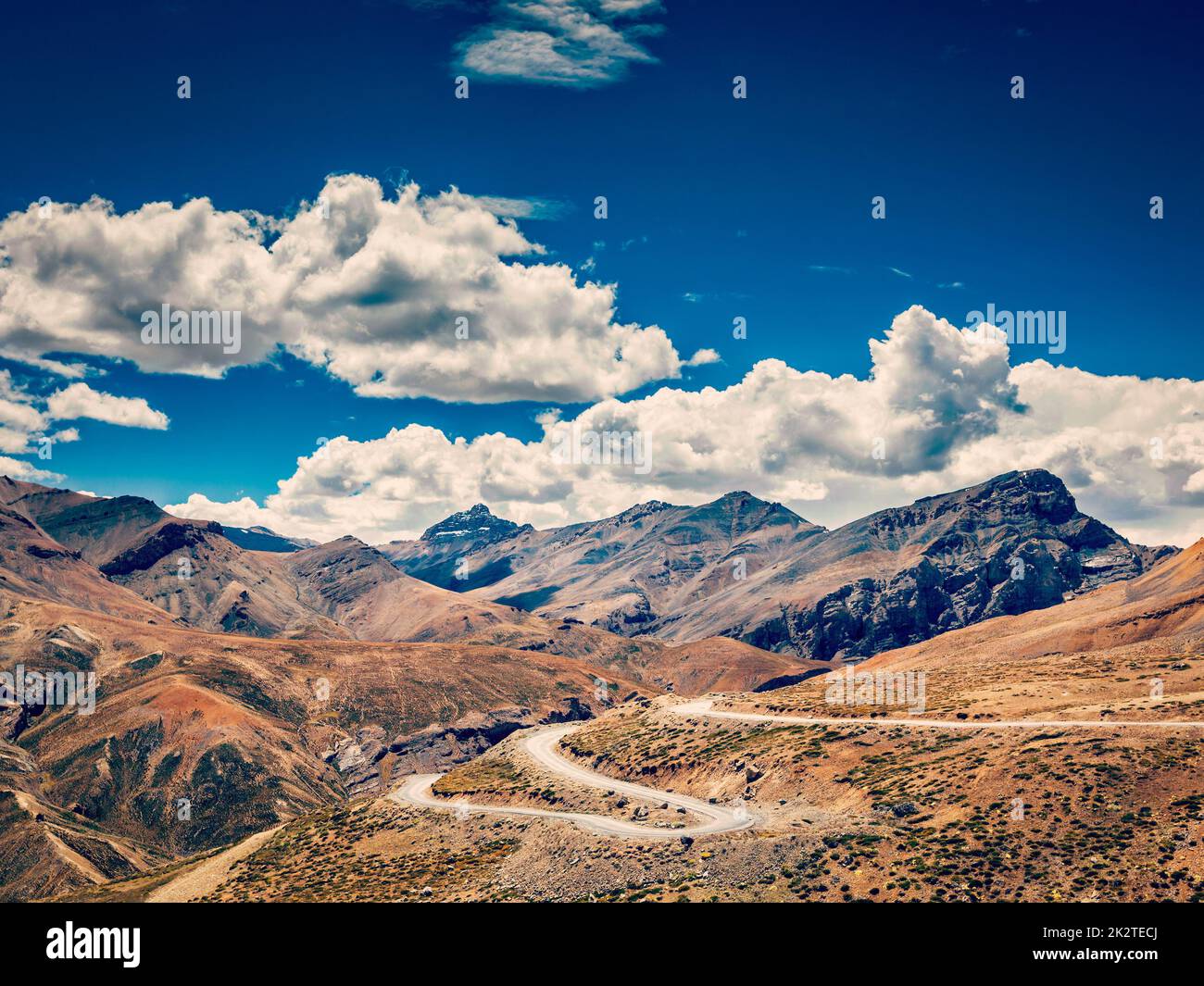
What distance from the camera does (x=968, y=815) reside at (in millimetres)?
67312

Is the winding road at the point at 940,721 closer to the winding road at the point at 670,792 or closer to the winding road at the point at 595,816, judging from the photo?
the winding road at the point at 670,792

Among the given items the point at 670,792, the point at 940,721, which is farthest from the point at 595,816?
the point at 940,721

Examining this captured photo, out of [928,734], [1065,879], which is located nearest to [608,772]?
[928,734]

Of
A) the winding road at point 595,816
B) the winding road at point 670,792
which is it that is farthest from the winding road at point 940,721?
the winding road at point 595,816

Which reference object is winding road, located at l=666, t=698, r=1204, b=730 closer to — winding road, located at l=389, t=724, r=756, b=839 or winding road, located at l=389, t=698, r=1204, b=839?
winding road, located at l=389, t=698, r=1204, b=839

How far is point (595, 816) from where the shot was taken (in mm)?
89562

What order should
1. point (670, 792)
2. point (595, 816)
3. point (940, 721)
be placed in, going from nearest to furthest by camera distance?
point (595, 816), point (940, 721), point (670, 792)

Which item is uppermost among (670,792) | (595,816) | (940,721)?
(940,721)

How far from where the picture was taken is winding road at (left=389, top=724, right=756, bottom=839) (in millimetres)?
78250

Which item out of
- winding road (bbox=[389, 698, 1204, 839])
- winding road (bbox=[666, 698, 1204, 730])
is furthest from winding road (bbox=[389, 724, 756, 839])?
winding road (bbox=[666, 698, 1204, 730])

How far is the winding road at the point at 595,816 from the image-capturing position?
78.2m

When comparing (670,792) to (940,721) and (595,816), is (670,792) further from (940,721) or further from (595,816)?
(940,721)
